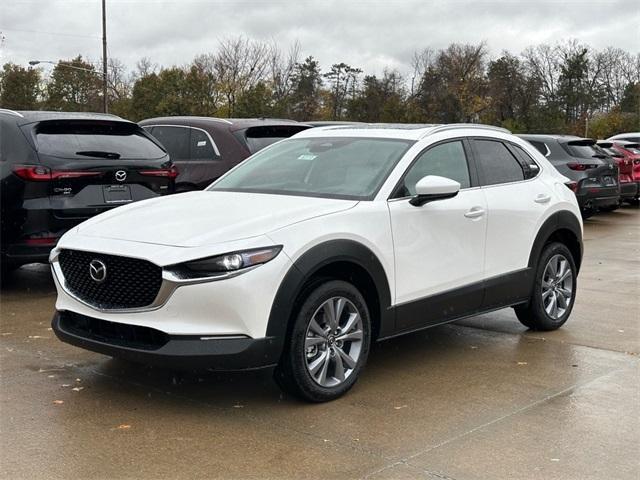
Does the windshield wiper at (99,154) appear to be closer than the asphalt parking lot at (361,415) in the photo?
No

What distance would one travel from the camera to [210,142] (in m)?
9.58

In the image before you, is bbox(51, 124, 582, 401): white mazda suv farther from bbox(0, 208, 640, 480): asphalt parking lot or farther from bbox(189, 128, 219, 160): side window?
bbox(189, 128, 219, 160): side window

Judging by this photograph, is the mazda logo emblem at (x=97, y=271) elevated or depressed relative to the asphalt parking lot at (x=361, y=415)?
elevated

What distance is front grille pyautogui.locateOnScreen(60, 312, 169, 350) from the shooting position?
4.32 m

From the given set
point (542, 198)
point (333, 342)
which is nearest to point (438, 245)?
point (333, 342)

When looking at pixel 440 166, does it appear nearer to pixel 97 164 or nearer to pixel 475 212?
pixel 475 212

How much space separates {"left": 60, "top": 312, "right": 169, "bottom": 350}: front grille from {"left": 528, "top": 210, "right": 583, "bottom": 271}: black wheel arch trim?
10.4ft

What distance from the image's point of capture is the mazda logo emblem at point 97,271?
4500mm

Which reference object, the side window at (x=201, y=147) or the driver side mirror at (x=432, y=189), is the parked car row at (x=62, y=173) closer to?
the side window at (x=201, y=147)

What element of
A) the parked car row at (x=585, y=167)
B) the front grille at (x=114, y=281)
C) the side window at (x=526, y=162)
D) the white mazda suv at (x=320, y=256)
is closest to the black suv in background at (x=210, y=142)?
the white mazda suv at (x=320, y=256)

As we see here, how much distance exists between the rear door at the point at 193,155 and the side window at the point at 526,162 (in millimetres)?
3954

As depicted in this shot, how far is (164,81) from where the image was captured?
4428 centimetres

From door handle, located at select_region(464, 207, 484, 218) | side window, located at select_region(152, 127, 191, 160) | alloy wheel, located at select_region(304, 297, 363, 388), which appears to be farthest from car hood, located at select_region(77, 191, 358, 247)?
side window, located at select_region(152, 127, 191, 160)

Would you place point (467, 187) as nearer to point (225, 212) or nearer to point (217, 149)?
point (225, 212)
